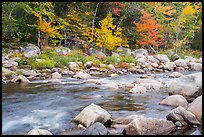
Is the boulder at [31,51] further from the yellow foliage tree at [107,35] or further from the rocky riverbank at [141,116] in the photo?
the yellow foliage tree at [107,35]

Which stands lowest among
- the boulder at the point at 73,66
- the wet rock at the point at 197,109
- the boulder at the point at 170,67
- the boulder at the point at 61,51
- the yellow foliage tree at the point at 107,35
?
the boulder at the point at 170,67

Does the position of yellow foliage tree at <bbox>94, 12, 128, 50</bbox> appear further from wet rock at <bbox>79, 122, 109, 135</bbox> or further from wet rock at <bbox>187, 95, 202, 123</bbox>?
wet rock at <bbox>79, 122, 109, 135</bbox>

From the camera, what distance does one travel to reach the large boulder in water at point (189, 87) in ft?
23.0

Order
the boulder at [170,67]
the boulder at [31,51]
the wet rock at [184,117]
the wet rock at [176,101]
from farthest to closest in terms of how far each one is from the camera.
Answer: the boulder at [170,67] → the boulder at [31,51] → the wet rock at [176,101] → the wet rock at [184,117]

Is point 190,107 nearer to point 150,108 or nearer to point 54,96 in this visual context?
point 150,108

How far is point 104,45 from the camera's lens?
67.3 ft

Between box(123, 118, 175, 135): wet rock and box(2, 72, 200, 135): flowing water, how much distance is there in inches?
6.9

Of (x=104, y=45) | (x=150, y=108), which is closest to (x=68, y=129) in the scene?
(x=150, y=108)

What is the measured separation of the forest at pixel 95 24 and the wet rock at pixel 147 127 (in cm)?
1302

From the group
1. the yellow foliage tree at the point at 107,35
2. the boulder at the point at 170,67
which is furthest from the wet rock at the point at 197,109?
the yellow foliage tree at the point at 107,35

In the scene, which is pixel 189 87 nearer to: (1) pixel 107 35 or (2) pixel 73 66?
(2) pixel 73 66

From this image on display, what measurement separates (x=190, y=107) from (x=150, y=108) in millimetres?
1133

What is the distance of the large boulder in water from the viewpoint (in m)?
7.02

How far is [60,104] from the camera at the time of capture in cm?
696
